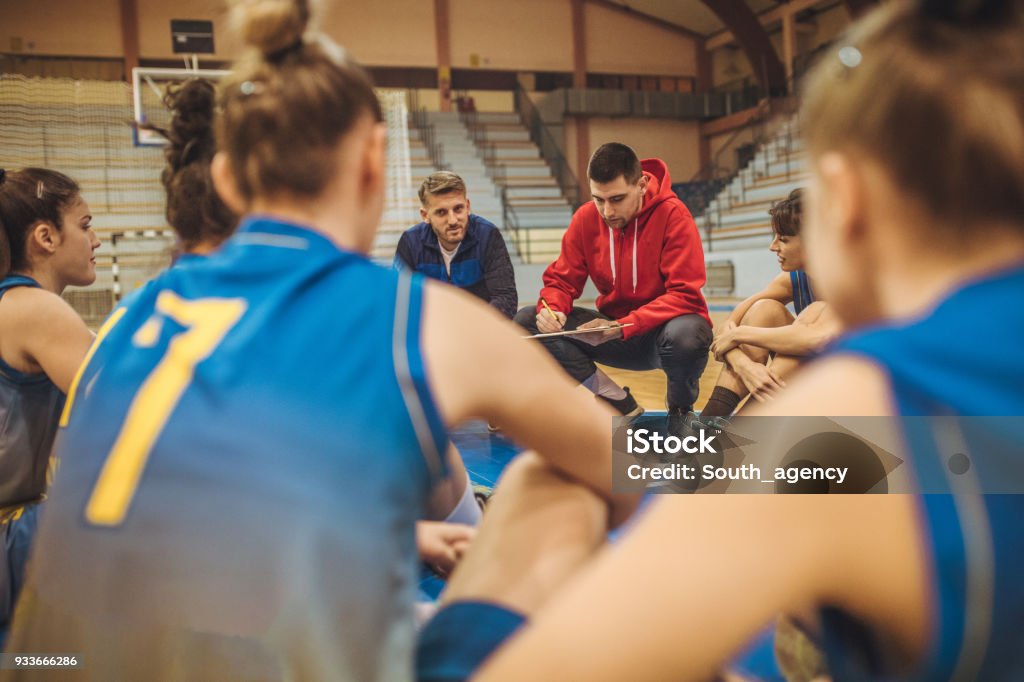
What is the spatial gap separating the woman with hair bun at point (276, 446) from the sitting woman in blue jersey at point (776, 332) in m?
2.08

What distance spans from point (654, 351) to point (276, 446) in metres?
2.80

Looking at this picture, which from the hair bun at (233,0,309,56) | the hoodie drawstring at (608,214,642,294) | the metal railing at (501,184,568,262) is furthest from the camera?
the metal railing at (501,184,568,262)

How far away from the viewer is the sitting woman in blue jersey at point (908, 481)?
45 cm

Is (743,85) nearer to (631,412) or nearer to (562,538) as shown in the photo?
(631,412)

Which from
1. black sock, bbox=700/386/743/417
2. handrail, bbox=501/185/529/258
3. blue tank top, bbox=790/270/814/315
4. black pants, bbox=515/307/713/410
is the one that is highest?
handrail, bbox=501/185/529/258

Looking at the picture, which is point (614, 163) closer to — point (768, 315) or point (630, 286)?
point (630, 286)

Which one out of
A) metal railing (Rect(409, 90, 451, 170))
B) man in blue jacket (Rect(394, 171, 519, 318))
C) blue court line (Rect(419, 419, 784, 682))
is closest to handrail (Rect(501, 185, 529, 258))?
metal railing (Rect(409, 90, 451, 170))

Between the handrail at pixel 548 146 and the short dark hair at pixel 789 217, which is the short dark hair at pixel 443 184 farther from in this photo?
the handrail at pixel 548 146

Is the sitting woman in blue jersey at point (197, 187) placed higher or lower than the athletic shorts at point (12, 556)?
higher

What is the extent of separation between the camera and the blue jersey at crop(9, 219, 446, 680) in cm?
65

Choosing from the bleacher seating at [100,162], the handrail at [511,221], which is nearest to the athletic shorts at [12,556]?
the bleacher seating at [100,162]

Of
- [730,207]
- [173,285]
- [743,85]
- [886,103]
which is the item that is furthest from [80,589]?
[743,85]

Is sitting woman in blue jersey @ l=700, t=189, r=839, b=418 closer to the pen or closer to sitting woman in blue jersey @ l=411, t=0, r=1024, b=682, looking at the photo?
the pen

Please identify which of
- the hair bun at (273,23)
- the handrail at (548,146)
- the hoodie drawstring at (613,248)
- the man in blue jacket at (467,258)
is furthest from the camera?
the handrail at (548,146)
